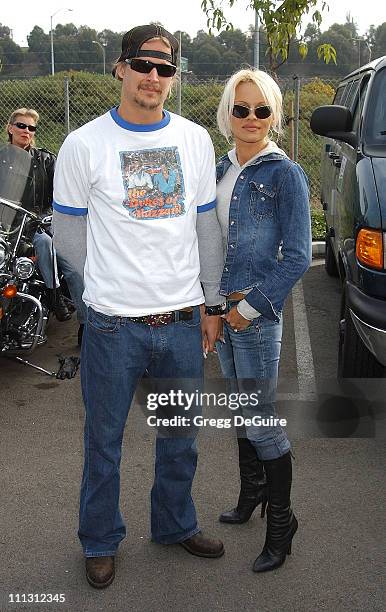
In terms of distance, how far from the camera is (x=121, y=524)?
3109 millimetres

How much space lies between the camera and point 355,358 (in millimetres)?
4586

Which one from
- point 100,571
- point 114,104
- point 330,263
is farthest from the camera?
point 114,104

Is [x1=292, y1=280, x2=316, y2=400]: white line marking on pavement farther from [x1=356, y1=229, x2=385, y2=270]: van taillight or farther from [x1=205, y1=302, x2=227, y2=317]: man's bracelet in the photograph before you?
[x1=205, y1=302, x2=227, y2=317]: man's bracelet

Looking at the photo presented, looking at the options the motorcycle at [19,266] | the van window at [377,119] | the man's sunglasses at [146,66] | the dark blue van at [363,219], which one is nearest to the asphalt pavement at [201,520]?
the motorcycle at [19,266]

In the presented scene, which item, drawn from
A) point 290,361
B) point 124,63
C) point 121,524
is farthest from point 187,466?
point 290,361

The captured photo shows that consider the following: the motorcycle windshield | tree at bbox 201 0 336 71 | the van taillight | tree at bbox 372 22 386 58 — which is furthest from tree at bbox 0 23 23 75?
the van taillight

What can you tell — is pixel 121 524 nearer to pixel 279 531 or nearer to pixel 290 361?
pixel 279 531

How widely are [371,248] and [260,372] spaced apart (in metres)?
1.31

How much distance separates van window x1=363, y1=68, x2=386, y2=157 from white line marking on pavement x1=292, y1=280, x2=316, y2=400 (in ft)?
5.07

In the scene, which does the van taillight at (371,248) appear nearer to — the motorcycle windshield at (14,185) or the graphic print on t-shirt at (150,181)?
the graphic print on t-shirt at (150,181)

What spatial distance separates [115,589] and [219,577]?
1.32 feet

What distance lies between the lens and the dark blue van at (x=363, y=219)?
3.97 meters

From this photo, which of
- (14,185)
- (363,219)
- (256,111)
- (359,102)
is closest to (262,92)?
(256,111)

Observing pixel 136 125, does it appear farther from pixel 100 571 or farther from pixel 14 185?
pixel 14 185
